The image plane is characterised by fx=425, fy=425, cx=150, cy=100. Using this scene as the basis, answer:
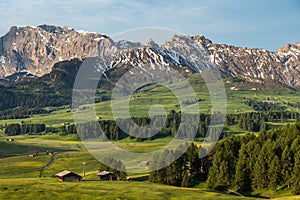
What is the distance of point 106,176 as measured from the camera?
115875 millimetres

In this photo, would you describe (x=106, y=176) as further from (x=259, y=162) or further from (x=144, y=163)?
(x=259, y=162)

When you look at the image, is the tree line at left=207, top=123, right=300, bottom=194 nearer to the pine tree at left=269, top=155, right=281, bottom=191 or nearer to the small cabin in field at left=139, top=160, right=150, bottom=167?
the pine tree at left=269, top=155, right=281, bottom=191

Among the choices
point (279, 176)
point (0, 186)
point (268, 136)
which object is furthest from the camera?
point (268, 136)

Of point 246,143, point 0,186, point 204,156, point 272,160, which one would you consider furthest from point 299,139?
point 0,186

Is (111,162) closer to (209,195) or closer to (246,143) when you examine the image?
(246,143)

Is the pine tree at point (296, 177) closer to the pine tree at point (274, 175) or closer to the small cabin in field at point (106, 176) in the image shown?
the pine tree at point (274, 175)

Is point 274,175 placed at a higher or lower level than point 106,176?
higher

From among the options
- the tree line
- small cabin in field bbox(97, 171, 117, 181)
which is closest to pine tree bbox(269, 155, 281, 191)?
the tree line

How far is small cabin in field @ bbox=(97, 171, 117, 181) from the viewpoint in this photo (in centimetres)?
11475

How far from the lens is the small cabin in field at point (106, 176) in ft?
376

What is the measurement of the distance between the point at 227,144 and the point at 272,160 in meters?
17.9

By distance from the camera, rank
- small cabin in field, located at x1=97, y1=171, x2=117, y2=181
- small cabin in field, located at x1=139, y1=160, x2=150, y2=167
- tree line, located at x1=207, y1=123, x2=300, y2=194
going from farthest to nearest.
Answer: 1. small cabin in field, located at x1=139, y1=160, x2=150, y2=167
2. small cabin in field, located at x1=97, y1=171, x2=117, y2=181
3. tree line, located at x1=207, y1=123, x2=300, y2=194

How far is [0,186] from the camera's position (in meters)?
81.9

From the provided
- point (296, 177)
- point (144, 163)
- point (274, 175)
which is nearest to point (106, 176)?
point (144, 163)
